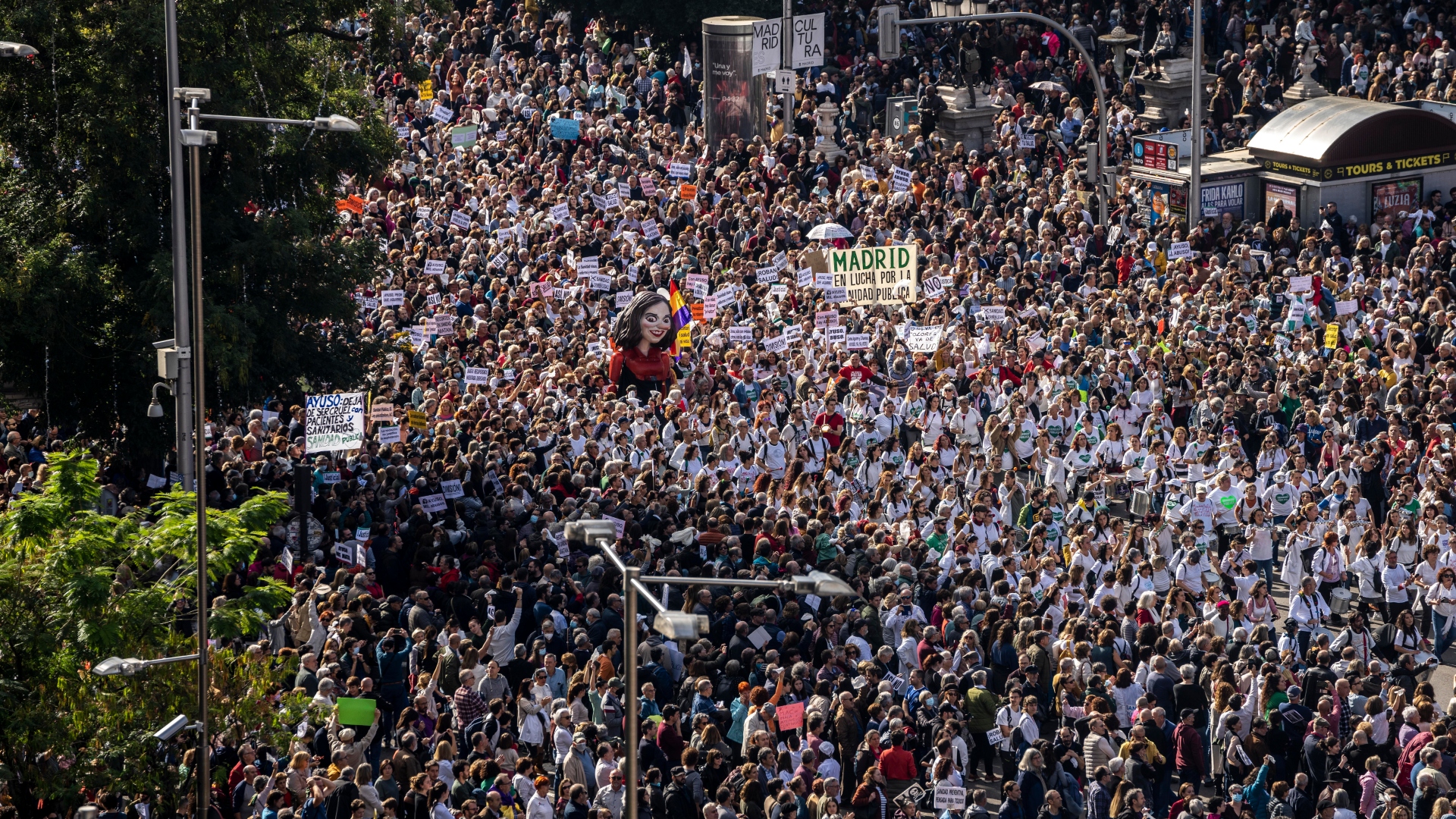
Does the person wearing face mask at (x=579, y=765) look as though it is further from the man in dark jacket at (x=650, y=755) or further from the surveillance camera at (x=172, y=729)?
the surveillance camera at (x=172, y=729)

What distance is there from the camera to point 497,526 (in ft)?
72.1

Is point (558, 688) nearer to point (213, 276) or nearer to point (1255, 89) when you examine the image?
point (213, 276)

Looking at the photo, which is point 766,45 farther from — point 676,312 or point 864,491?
point 864,491

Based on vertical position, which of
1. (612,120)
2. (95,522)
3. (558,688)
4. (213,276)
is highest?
(612,120)

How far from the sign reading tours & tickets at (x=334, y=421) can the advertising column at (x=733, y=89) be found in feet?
60.2

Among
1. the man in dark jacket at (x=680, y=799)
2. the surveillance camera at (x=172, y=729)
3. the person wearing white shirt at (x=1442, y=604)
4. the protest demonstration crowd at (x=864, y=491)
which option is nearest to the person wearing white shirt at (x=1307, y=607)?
the protest demonstration crowd at (x=864, y=491)

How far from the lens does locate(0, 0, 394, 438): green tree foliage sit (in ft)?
75.0

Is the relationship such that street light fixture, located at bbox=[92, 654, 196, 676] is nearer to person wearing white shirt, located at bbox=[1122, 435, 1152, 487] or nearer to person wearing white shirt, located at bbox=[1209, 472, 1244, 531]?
person wearing white shirt, located at bbox=[1209, 472, 1244, 531]

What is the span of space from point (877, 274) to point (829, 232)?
380 centimetres

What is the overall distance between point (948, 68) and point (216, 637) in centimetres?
2940

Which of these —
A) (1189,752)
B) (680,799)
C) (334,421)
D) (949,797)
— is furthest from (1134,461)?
(680,799)

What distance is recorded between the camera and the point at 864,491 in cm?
2395

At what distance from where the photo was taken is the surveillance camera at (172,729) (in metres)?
15.1

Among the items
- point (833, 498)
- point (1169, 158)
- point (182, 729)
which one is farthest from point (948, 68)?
point (182, 729)
